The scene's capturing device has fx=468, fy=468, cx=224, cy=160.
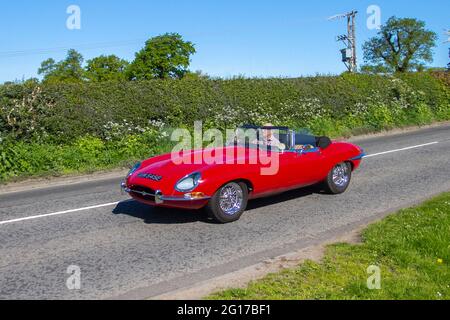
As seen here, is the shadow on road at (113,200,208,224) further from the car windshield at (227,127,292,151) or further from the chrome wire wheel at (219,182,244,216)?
the car windshield at (227,127,292,151)

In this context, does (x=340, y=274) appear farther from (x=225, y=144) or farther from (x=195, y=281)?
(x=225, y=144)

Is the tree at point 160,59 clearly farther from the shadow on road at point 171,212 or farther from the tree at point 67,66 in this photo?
the shadow on road at point 171,212

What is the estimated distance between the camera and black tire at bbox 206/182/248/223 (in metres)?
6.83

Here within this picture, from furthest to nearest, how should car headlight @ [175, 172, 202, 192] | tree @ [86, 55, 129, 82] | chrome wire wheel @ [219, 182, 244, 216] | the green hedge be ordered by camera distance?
tree @ [86, 55, 129, 82] < the green hedge < chrome wire wheel @ [219, 182, 244, 216] < car headlight @ [175, 172, 202, 192]

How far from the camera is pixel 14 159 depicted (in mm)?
12023

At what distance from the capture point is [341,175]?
896 cm

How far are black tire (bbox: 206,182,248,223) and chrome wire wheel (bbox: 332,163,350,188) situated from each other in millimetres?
2403

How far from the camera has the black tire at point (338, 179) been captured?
870 cm

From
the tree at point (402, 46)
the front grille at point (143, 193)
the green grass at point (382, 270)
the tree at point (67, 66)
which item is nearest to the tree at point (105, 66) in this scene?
the tree at point (67, 66)

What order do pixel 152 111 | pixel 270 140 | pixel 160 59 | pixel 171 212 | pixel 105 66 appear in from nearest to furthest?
pixel 171 212 < pixel 270 140 < pixel 152 111 < pixel 160 59 < pixel 105 66

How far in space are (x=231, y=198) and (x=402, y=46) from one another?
8150 cm

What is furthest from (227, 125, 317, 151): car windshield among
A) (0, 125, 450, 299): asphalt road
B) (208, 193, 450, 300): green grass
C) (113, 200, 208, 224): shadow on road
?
(208, 193, 450, 300): green grass

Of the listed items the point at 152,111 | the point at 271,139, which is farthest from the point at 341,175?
the point at 152,111

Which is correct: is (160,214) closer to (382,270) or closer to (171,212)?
(171,212)
